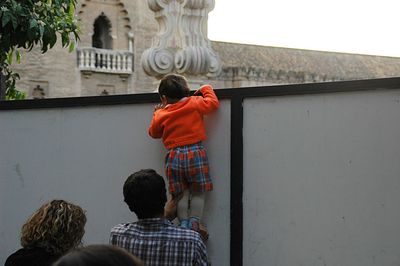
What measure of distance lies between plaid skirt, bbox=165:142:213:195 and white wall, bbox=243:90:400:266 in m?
0.30

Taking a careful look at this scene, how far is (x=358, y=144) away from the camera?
4.64 meters

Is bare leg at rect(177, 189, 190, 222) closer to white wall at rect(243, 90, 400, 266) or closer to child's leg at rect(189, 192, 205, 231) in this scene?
child's leg at rect(189, 192, 205, 231)

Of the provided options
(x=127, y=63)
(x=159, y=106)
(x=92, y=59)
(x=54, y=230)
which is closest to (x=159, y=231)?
(x=54, y=230)

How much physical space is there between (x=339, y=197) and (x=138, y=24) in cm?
3255

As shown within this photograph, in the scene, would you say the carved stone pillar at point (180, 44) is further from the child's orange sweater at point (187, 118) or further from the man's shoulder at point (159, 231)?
the man's shoulder at point (159, 231)

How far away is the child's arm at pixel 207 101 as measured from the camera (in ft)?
16.8

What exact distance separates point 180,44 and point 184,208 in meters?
2.18

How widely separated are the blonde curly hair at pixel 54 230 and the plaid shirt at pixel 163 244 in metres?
0.24

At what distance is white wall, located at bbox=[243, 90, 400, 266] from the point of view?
14.8ft

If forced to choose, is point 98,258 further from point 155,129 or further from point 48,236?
point 155,129

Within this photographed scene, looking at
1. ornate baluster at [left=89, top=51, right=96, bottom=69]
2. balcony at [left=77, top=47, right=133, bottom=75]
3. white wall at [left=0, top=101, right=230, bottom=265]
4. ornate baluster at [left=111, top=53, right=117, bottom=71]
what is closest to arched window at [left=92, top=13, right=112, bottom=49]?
ornate baluster at [left=111, top=53, right=117, bottom=71]

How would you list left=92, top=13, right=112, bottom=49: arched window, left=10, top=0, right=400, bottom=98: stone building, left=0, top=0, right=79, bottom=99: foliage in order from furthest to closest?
1. left=92, top=13, right=112, bottom=49: arched window
2. left=10, top=0, right=400, bottom=98: stone building
3. left=0, top=0, right=79, bottom=99: foliage

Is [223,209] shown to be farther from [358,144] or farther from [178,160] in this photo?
[358,144]

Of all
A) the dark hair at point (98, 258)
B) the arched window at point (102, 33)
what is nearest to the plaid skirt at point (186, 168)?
the dark hair at point (98, 258)
